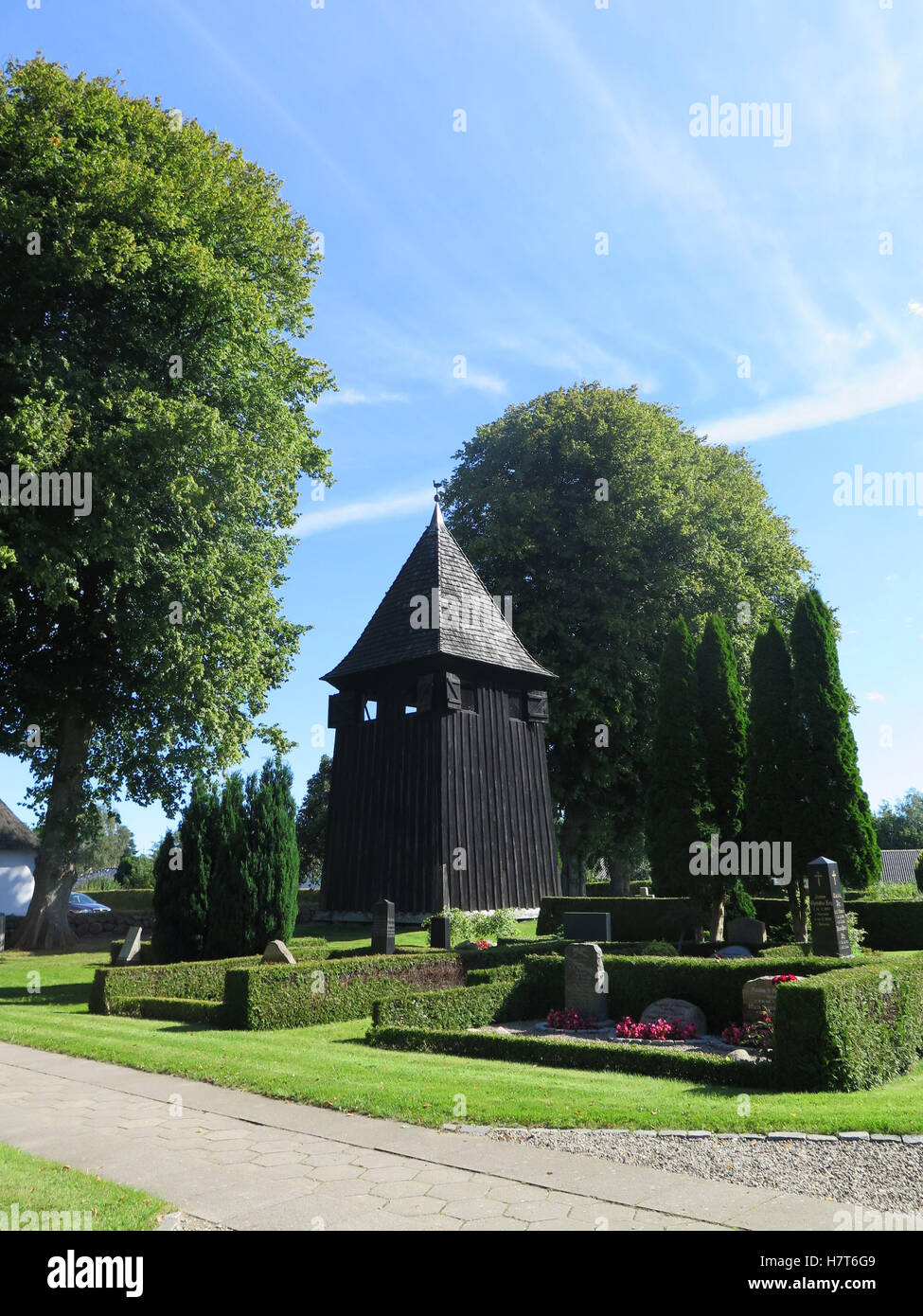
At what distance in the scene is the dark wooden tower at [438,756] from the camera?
78.4 feet

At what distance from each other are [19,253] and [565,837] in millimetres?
23647

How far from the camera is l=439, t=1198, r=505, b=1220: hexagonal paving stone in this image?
491cm

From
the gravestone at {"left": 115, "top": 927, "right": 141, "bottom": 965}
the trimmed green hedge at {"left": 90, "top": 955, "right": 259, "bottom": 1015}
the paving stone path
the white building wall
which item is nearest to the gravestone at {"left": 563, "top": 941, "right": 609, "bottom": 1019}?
the trimmed green hedge at {"left": 90, "top": 955, "right": 259, "bottom": 1015}

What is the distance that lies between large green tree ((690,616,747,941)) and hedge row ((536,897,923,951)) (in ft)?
6.41

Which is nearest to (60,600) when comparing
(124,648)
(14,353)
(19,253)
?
(124,648)

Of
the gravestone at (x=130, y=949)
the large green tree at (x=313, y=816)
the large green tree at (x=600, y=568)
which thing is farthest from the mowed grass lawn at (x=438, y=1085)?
the large green tree at (x=313, y=816)

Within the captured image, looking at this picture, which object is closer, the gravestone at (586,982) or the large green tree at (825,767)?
the gravestone at (586,982)

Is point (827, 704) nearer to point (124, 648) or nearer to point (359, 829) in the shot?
point (359, 829)

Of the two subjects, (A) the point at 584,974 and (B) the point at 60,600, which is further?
(B) the point at 60,600

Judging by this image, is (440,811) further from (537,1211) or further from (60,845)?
(537,1211)

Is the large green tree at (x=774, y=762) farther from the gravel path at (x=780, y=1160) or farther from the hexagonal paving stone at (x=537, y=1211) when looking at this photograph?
the hexagonal paving stone at (x=537, y=1211)

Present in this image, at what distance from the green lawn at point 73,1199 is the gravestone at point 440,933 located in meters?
13.3

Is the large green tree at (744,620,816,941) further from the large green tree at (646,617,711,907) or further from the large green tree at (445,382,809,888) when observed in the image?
the large green tree at (445,382,809,888)
